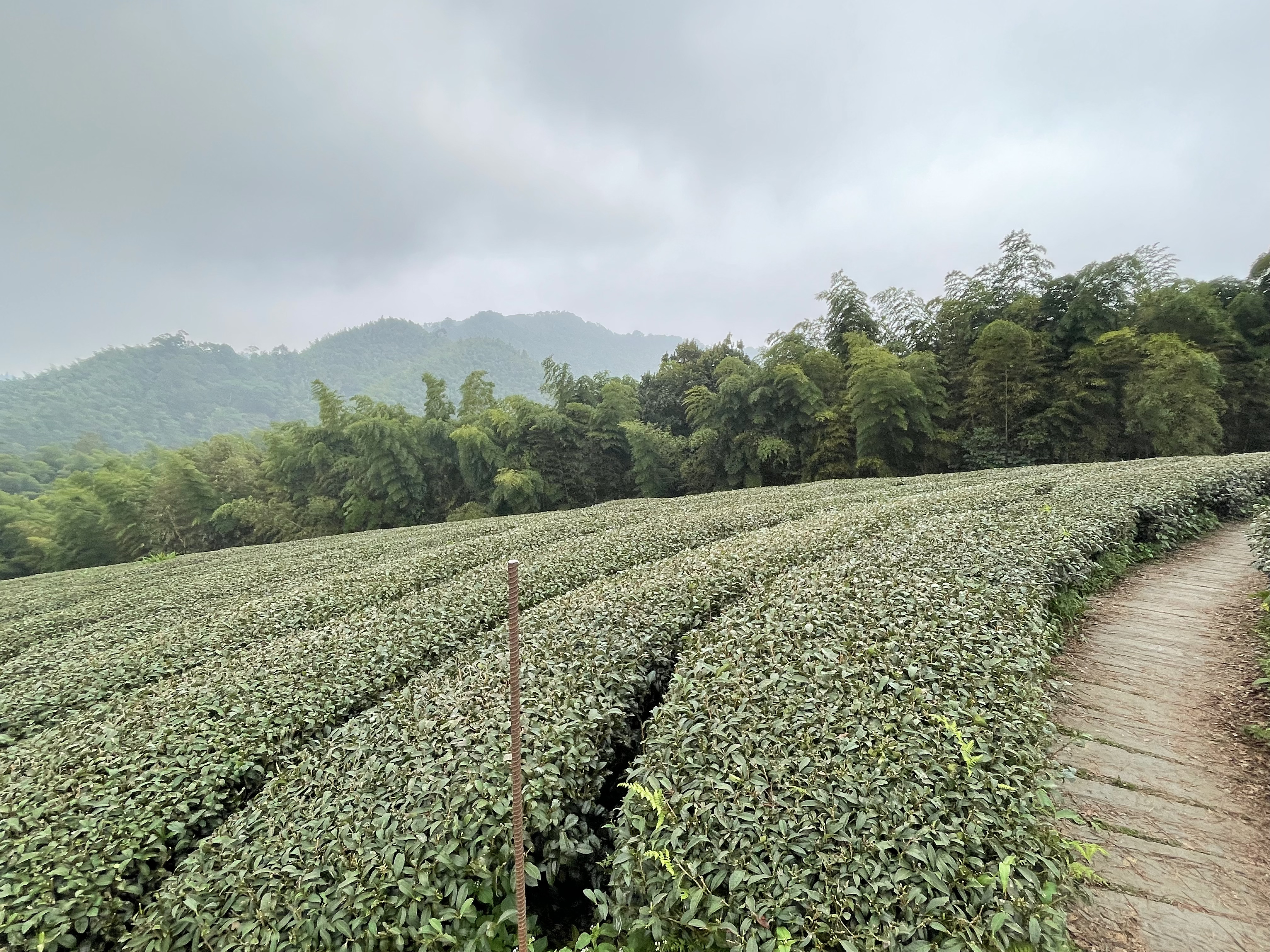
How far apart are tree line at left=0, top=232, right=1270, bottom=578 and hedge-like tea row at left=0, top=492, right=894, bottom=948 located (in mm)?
11979

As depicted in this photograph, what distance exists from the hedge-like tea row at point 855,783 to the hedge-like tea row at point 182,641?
11.5ft

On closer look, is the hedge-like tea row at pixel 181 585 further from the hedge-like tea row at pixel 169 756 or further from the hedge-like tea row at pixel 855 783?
the hedge-like tea row at pixel 855 783

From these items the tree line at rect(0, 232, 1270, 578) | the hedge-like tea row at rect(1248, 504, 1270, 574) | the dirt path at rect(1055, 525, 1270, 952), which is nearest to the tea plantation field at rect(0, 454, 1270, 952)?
the dirt path at rect(1055, 525, 1270, 952)

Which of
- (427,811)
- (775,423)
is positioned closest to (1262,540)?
(427,811)

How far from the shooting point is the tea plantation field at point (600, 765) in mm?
1514

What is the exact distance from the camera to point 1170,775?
7.43 ft

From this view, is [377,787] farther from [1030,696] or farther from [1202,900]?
[1202,900]

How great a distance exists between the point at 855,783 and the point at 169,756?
11.1 feet

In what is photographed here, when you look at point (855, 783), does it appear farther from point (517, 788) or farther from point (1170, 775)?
point (1170, 775)

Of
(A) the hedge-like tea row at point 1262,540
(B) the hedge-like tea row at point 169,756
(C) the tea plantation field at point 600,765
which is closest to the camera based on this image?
(C) the tea plantation field at point 600,765

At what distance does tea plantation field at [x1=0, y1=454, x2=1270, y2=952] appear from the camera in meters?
1.51

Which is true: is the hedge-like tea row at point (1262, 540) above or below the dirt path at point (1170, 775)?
above

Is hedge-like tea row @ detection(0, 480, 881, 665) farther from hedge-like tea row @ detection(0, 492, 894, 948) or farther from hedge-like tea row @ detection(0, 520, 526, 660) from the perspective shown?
hedge-like tea row @ detection(0, 492, 894, 948)

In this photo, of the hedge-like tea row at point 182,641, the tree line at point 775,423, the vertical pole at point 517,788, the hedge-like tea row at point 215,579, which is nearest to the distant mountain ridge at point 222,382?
the tree line at point 775,423
